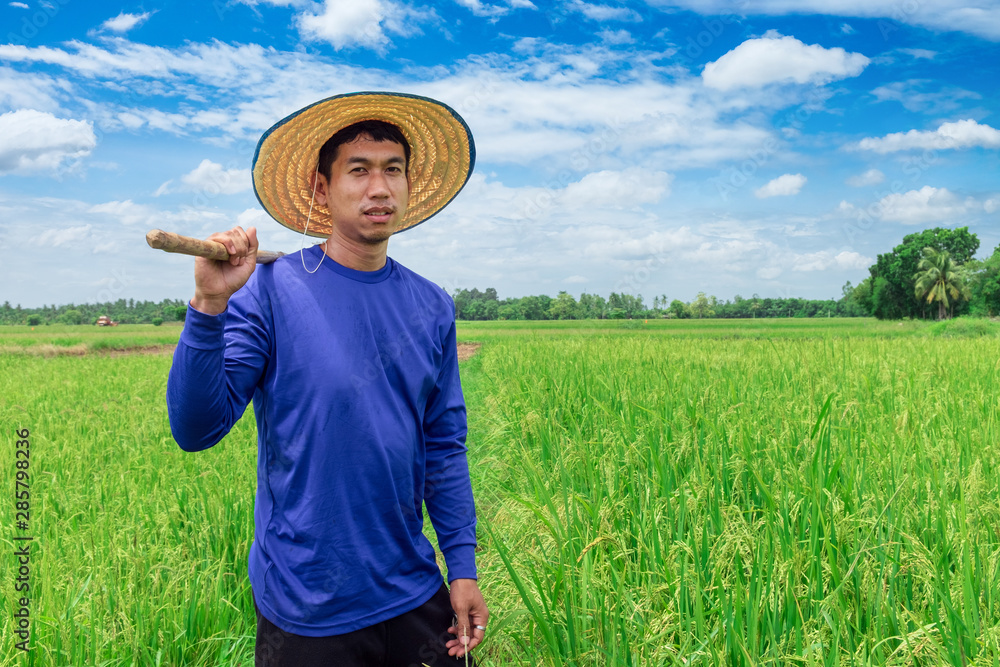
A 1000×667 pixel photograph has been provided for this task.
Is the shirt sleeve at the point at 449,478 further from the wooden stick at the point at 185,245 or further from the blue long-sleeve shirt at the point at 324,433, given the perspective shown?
the wooden stick at the point at 185,245

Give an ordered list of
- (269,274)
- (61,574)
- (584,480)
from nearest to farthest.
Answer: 1. (269,274)
2. (61,574)
3. (584,480)

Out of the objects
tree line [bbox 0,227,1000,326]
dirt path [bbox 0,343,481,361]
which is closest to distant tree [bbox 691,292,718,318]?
tree line [bbox 0,227,1000,326]

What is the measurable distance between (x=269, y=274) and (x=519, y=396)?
13.2ft

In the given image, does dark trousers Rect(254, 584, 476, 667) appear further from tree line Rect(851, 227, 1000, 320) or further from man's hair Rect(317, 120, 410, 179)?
tree line Rect(851, 227, 1000, 320)

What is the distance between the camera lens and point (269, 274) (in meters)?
1.47

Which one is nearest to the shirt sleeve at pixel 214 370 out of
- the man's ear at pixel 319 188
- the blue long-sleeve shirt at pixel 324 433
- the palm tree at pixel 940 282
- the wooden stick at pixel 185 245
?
the blue long-sleeve shirt at pixel 324 433

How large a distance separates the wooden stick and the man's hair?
0.59 meters

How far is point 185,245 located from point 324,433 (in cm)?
52

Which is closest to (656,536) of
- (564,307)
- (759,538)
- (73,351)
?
(759,538)

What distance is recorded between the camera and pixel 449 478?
5.32 ft

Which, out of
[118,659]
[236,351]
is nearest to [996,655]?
[236,351]

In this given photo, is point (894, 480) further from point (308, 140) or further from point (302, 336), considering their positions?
point (308, 140)

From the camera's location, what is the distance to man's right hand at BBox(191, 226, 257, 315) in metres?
1.15

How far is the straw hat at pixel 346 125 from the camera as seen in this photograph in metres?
1.63
